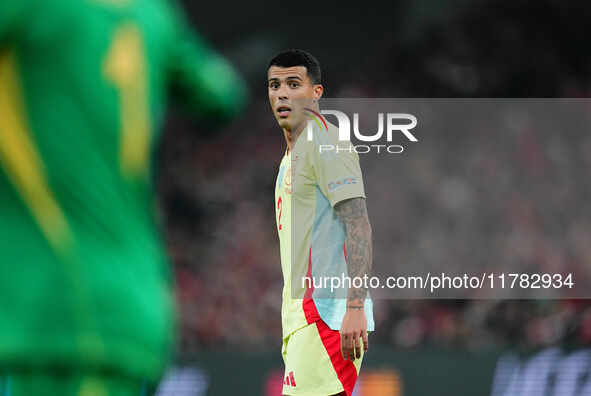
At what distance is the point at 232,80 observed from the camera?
2.25 meters

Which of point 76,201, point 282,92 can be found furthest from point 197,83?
point 282,92

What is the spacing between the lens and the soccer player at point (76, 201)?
6.64 feet

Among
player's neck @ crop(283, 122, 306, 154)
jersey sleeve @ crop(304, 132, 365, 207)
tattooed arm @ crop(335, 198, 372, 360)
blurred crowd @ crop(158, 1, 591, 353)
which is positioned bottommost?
tattooed arm @ crop(335, 198, 372, 360)

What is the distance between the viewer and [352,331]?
383 cm

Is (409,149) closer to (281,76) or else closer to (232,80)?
(281,76)

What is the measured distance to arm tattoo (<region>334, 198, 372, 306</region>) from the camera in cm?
392

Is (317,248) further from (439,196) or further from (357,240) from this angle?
(439,196)

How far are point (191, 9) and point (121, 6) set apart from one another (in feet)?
33.5

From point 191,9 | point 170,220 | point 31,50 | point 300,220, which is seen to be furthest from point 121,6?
point 191,9

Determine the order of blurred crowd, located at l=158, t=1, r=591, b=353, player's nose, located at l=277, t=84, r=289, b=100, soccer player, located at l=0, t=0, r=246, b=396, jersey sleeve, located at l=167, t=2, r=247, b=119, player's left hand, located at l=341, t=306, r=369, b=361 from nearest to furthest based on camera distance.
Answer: soccer player, located at l=0, t=0, r=246, b=396 < jersey sleeve, located at l=167, t=2, r=247, b=119 < player's left hand, located at l=341, t=306, r=369, b=361 < player's nose, located at l=277, t=84, r=289, b=100 < blurred crowd, located at l=158, t=1, r=591, b=353

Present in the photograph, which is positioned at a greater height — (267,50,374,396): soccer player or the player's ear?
the player's ear

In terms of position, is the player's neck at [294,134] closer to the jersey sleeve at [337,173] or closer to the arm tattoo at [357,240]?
the jersey sleeve at [337,173]

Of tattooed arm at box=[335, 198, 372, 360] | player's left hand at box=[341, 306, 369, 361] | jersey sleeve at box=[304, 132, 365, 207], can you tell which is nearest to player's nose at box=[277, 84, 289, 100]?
jersey sleeve at box=[304, 132, 365, 207]

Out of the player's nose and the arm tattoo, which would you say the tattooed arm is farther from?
the player's nose
